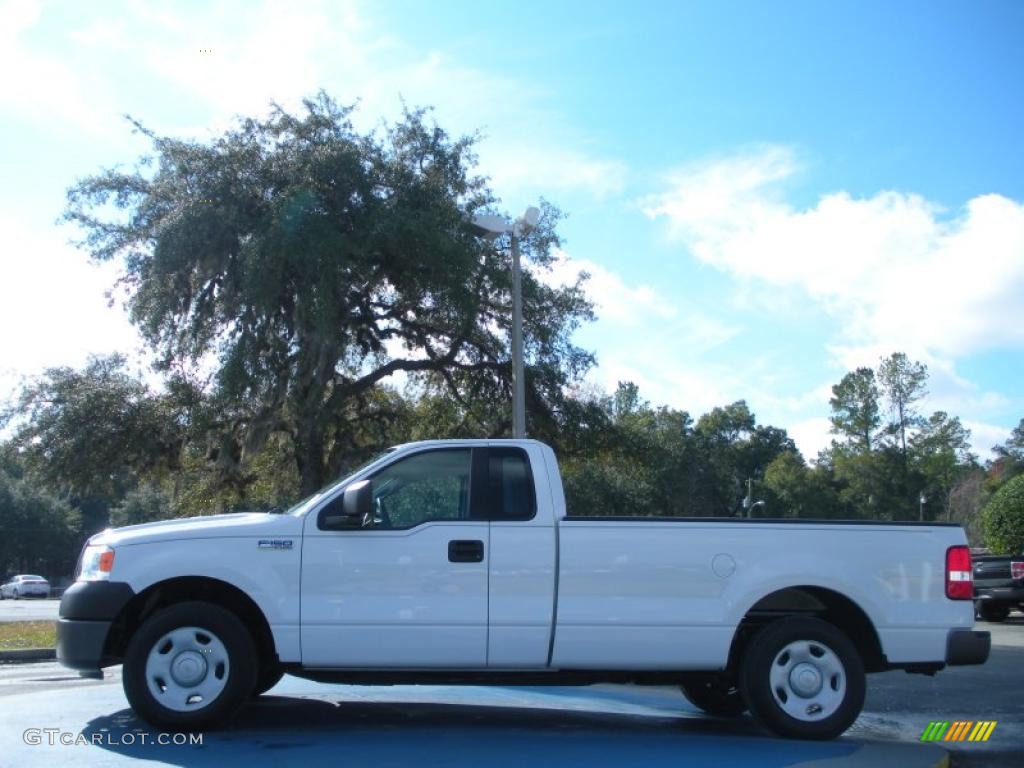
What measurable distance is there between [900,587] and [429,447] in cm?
337

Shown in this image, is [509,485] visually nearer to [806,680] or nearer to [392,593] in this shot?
[392,593]

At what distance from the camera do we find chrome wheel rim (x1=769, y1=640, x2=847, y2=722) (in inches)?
264

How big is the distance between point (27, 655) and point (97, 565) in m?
9.37

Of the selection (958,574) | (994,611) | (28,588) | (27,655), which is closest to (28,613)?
(27,655)

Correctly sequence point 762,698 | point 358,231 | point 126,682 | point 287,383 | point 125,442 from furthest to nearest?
point 125,442
point 287,383
point 358,231
point 762,698
point 126,682

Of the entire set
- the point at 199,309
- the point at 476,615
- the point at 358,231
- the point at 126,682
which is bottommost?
the point at 126,682

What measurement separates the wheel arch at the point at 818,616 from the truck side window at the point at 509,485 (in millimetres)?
1712

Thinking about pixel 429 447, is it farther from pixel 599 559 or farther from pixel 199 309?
pixel 199 309

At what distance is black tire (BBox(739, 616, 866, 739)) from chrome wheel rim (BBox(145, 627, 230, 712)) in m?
3.48

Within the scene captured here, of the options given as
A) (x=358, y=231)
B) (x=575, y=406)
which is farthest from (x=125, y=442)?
(x=575, y=406)

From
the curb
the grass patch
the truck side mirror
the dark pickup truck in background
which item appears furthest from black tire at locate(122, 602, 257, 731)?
the dark pickup truck in background

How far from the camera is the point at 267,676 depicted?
7402 millimetres

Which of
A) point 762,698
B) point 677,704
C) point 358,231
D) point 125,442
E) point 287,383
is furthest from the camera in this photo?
point 125,442

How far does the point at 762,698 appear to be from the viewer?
6676 millimetres
